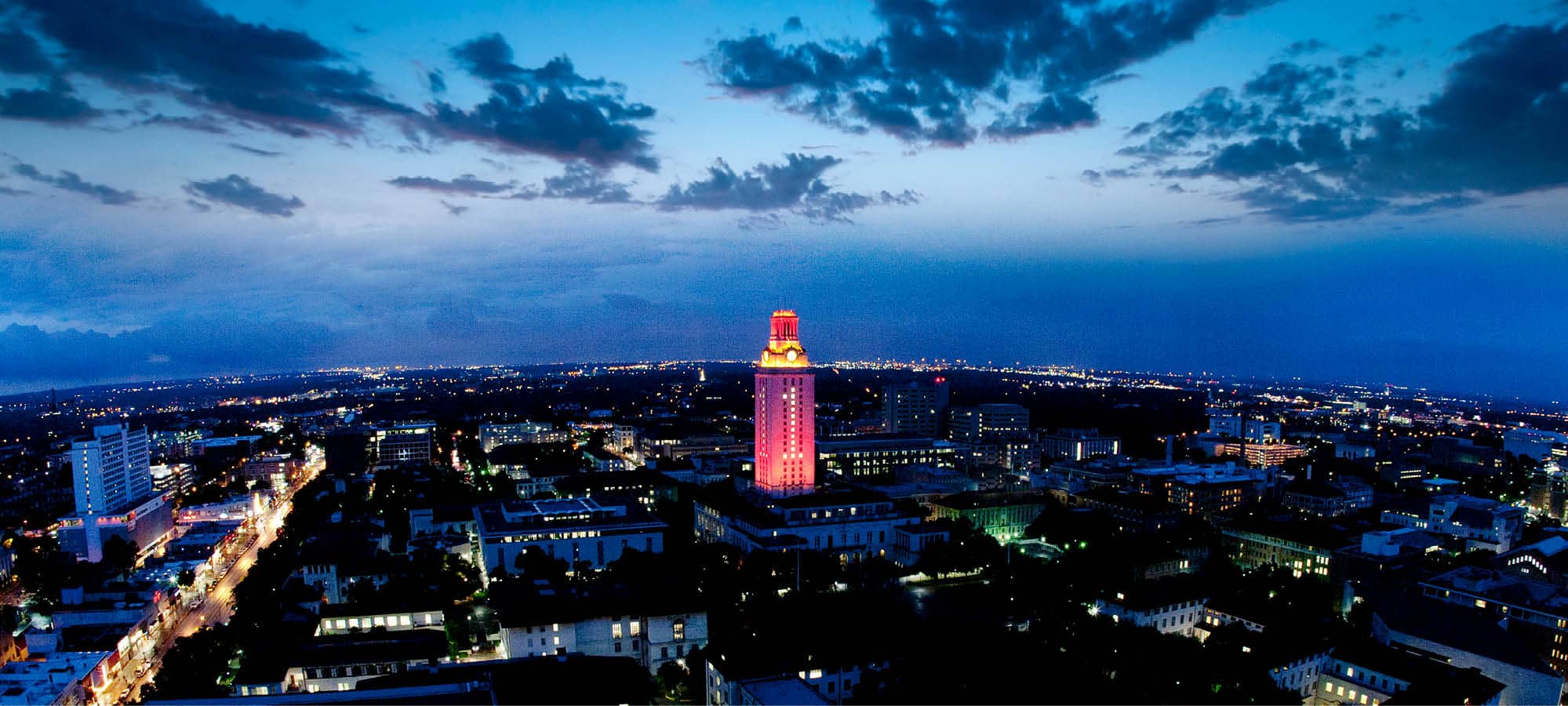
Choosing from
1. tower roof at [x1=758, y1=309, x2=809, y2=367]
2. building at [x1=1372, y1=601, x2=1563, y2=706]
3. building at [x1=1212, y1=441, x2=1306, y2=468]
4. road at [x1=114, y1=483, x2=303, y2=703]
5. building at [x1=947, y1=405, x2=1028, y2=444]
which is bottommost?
road at [x1=114, y1=483, x2=303, y2=703]

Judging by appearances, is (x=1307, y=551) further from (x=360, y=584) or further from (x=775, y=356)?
(x=360, y=584)

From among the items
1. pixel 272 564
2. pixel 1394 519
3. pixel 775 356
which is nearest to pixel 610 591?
pixel 272 564

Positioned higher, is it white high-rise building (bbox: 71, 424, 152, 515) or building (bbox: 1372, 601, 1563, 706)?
white high-rise building (bbox: 71, 424, 152, 515)

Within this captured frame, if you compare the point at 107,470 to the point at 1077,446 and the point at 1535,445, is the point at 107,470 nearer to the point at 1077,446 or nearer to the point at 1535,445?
the point at 1077,446

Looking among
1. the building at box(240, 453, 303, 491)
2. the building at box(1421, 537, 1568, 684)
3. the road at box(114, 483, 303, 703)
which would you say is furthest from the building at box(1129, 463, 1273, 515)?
the building at box(240, 453, 303, 491)

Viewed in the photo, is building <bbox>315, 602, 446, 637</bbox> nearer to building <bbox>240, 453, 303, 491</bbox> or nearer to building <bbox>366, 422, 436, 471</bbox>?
building <bbox>240, 453, 303, 491</bbox>

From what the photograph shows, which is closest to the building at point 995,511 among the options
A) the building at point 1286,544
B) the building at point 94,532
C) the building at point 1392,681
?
the building at point 1286,544

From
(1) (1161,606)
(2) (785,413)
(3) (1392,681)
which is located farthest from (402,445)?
(3) (1392,681)
